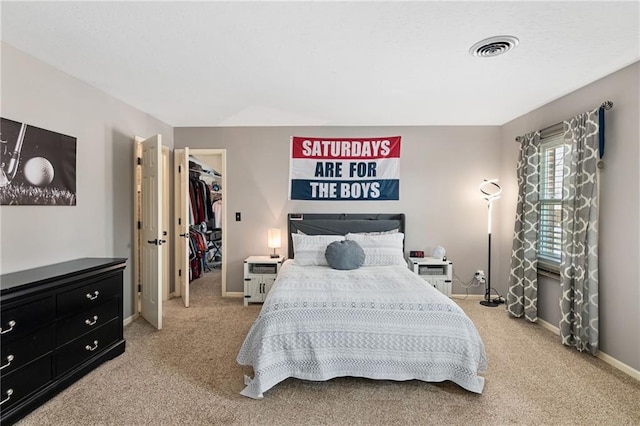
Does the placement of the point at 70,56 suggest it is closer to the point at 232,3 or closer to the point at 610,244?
the point at 232,3

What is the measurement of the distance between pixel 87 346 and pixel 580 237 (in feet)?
13.9

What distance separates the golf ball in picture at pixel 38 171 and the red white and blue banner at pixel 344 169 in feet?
8.49

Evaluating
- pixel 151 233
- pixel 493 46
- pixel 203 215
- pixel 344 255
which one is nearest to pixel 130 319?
pixel 151 233

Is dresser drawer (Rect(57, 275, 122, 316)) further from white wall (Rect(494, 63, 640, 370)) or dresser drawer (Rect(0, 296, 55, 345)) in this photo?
white wall (Rect(494, 63, 640, 370))

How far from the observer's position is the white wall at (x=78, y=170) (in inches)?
88.0

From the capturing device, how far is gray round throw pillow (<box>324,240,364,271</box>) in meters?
3.41

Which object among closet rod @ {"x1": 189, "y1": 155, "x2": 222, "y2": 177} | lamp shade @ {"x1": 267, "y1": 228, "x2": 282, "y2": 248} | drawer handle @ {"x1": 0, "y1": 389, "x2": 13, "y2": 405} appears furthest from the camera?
closet rod @ {"x1": 189, "y1": 155, "x2": 222, "y2": 177}

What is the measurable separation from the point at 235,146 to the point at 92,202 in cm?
193

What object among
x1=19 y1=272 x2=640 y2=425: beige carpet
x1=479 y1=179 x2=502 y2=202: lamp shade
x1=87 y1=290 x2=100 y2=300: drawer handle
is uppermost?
x1=479 y1=179 x2=502 y2=202: lamp shade

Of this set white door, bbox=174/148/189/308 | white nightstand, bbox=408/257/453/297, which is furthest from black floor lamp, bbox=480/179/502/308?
white door, bbox=174/148/189/308

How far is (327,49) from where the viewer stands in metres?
2.25

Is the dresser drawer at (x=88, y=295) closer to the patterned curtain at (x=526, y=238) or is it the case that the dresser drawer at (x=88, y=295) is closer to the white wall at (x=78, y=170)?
the white wall at (x=78, y=170)

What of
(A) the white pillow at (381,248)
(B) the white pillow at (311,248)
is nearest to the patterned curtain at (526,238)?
(A) the white pillow at (381,248)

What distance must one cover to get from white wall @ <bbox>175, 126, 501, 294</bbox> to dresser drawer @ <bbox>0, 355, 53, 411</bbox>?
2.43 meters
